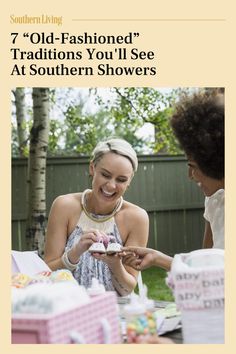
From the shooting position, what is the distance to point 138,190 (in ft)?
22.2

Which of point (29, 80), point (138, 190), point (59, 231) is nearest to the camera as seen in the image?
point (29, 80)

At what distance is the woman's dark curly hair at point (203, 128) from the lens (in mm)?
1312

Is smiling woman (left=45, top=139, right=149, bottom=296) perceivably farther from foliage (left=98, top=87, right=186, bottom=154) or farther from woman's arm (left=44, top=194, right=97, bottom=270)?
foliage (left=98, top=87, right=186, bottom=154)

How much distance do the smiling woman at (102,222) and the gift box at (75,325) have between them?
0.69m

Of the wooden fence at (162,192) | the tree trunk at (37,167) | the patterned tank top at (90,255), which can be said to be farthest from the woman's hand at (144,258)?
the wooden fence at (162,192)

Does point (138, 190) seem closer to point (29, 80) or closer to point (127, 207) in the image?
point (127, 207)

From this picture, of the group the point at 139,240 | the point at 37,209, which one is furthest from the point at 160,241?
the point at 139,240

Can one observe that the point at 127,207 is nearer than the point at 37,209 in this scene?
Yes

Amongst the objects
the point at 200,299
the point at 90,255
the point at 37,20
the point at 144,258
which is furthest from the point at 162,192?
the point at 200,299

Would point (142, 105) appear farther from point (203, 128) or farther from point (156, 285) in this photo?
point (203, 128)

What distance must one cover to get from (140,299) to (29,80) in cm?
65

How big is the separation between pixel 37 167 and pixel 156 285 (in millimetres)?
1665

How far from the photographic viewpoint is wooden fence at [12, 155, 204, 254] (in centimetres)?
653

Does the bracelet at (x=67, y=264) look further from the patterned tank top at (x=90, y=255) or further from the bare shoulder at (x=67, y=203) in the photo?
the bare shoulder at (x=67, y=203)
